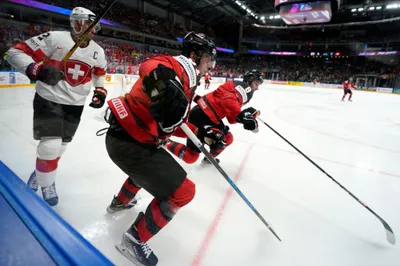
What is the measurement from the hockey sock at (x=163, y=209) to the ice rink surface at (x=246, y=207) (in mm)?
232

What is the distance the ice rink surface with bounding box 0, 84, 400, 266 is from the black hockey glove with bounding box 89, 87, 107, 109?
403mm

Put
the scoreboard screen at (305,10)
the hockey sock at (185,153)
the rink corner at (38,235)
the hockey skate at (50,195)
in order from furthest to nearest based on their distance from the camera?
the scoreboard screen at (305,10) → the hockey sock at (185,153) → the hockey skate at (50,195) → the rink corner at (38,235)

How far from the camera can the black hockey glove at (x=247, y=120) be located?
7.20 ft

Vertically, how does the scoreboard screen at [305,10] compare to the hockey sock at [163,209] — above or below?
above

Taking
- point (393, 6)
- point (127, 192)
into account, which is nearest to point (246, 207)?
point (127, 192)

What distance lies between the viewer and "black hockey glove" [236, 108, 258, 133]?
2.20m

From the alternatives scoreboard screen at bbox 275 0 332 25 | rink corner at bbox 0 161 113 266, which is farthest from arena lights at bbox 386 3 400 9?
rink corner at bbox 0 161 113 266

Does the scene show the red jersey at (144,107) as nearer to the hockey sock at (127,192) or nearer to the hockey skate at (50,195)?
the hockey sock at (127,192)

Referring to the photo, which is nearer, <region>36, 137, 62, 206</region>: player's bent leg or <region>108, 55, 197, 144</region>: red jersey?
<region>108, 55, 197, 144</region>: red jersey

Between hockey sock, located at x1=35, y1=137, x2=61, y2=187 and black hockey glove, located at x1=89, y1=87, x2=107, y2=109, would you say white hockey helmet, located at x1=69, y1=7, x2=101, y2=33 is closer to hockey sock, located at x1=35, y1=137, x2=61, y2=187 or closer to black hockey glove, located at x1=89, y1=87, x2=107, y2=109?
black hockey glove, located at x1=89, y1=87, x2=107, y2=109

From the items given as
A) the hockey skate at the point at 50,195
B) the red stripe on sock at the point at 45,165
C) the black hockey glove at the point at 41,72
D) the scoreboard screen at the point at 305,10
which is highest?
the scoreboard screen at the point at 305,10

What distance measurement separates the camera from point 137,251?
1.19 m

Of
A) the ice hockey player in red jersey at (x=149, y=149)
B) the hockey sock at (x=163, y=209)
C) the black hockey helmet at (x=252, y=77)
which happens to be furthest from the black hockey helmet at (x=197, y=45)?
the black hockey helmet at (x=252, y=77)

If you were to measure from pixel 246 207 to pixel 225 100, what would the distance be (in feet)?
3.44
